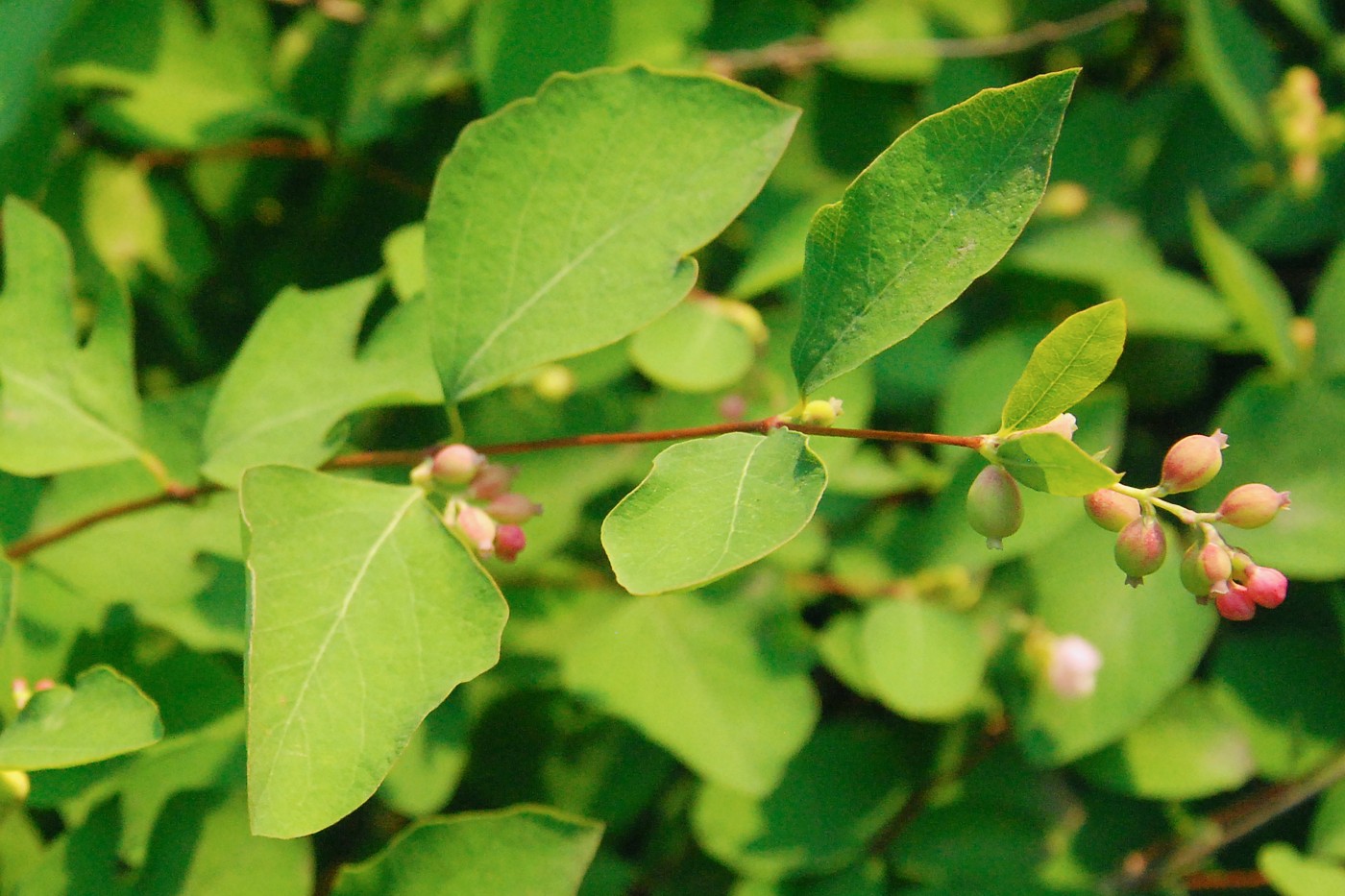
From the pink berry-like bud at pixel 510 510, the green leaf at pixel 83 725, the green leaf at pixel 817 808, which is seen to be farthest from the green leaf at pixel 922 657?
the green leaf at pixel 83 725

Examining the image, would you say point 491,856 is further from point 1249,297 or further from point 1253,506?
point 1249,297

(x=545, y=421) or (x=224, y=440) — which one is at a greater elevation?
(x=224, y=440)

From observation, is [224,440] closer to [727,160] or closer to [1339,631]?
[727,160]

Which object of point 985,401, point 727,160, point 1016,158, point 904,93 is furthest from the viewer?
point 904,93

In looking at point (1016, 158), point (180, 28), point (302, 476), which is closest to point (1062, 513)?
point (1016, 158)

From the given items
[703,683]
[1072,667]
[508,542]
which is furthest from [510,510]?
[1072,667]

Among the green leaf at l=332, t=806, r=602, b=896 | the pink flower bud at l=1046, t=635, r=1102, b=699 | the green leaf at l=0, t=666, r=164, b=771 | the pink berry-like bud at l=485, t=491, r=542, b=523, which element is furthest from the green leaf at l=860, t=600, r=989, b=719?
the green leaf at l=0, t=666, r=164, b=771

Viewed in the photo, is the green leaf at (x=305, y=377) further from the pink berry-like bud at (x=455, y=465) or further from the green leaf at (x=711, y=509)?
the green leaf at (x=711, y=509)

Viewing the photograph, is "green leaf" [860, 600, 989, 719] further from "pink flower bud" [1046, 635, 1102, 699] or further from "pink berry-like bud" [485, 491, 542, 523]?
"pink berry-like bud" [485, 491, 542, 523]
